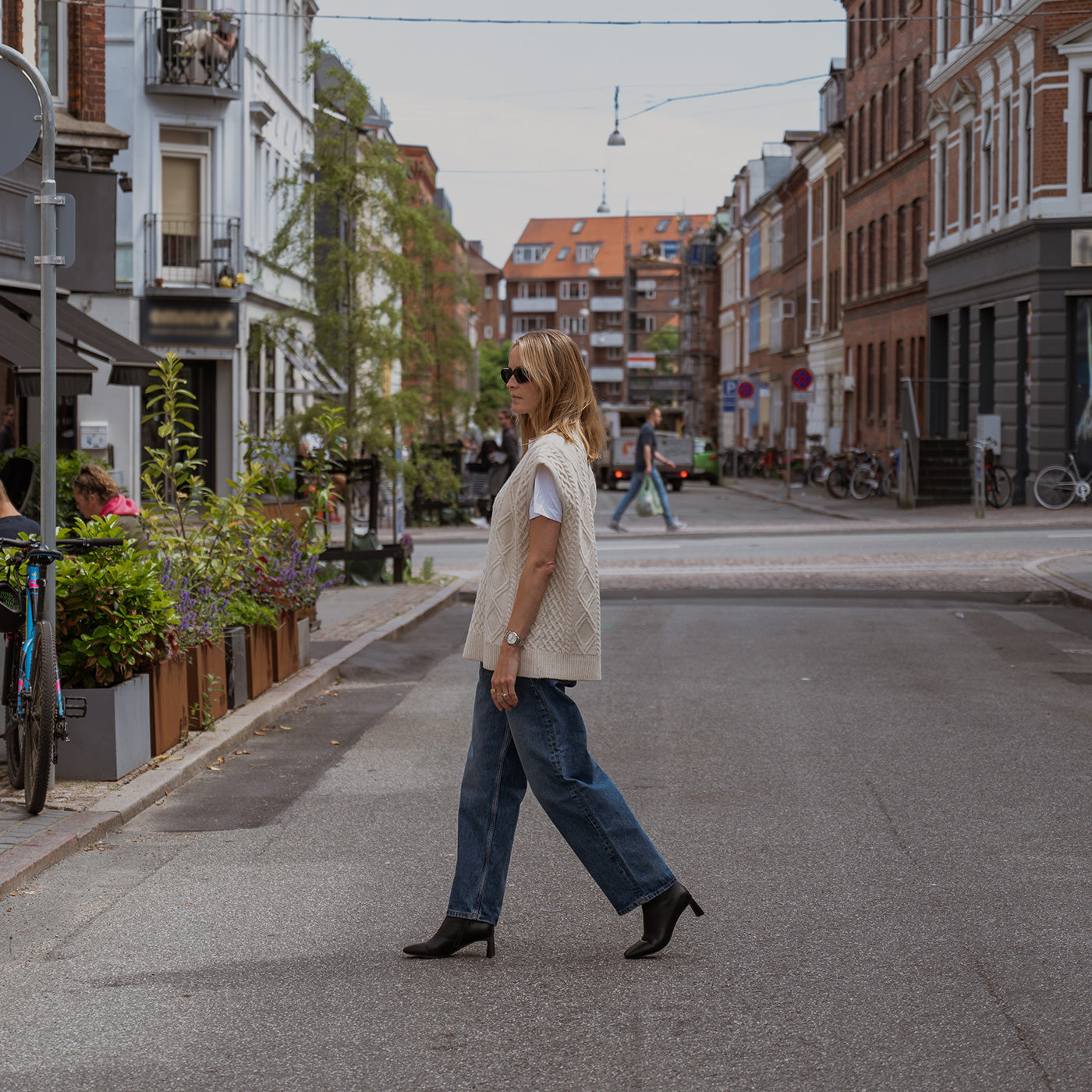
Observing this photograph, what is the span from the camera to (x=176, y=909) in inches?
228

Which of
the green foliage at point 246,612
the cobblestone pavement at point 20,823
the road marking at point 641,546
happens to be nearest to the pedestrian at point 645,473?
the road marking at point 641,546

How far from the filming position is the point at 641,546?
24.9 meters

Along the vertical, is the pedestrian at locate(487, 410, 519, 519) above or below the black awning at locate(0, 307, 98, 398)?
below

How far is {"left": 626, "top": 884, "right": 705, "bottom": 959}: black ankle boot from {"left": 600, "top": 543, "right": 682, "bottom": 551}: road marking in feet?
62.7

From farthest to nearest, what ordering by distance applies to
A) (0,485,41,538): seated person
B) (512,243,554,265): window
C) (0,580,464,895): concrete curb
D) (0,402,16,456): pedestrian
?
1. (512,243,554,265): window
2. (0,402,16,456): pedestrian
3. (0,485,41,538): seated person
4. (0,580,464,895): concrete curb

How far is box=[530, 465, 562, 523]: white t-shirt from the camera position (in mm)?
4973

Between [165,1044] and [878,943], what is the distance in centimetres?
216

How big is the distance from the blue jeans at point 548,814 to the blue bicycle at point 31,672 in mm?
2303

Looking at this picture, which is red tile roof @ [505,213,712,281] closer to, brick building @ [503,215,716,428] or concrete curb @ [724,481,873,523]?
brick building @ [503,215,716,428]

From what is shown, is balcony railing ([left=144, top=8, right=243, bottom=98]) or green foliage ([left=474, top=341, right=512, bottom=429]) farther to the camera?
green foliage ([left=474, top=341, right=512, bottom=429])

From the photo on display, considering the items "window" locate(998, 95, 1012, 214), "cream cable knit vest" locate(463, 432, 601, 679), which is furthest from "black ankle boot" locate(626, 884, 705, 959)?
"window" locate(998, 95, 1012, 214)

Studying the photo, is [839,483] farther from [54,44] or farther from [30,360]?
[30,360]

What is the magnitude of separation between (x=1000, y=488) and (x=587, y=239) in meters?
138

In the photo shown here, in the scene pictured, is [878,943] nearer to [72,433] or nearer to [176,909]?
[176,909]
